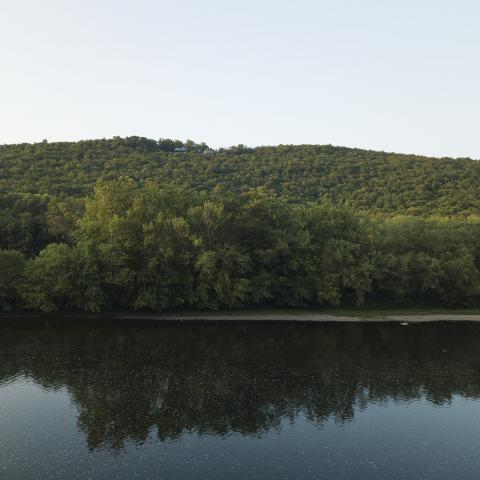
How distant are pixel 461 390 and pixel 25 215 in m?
61.1

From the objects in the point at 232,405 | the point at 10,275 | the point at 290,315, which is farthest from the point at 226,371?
the point at 10,275

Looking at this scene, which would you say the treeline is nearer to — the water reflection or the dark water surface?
the water reflection

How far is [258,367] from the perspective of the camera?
1885 inches

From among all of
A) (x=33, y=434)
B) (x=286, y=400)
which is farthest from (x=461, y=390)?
(x=33, y=434)

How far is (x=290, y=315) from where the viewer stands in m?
71.2

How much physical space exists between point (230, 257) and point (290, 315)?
12.5 metres

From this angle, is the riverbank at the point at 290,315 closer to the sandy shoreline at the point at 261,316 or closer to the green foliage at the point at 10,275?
the sandy shoreline at the point at 261,316

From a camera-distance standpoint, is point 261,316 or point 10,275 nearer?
point 10,275

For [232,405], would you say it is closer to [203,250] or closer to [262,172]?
[203,250]

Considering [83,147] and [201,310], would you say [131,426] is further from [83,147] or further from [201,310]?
[83,147]

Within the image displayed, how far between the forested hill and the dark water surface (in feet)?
146

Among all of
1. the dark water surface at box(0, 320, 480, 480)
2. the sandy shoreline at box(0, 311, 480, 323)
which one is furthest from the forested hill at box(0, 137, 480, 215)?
the dark water surface at box(0, 320, 480, 480)

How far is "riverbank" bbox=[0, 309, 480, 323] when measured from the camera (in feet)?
219

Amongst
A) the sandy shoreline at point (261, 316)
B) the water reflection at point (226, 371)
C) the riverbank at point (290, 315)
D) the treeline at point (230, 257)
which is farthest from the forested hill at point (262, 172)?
the water reflection at point (226, 371)
